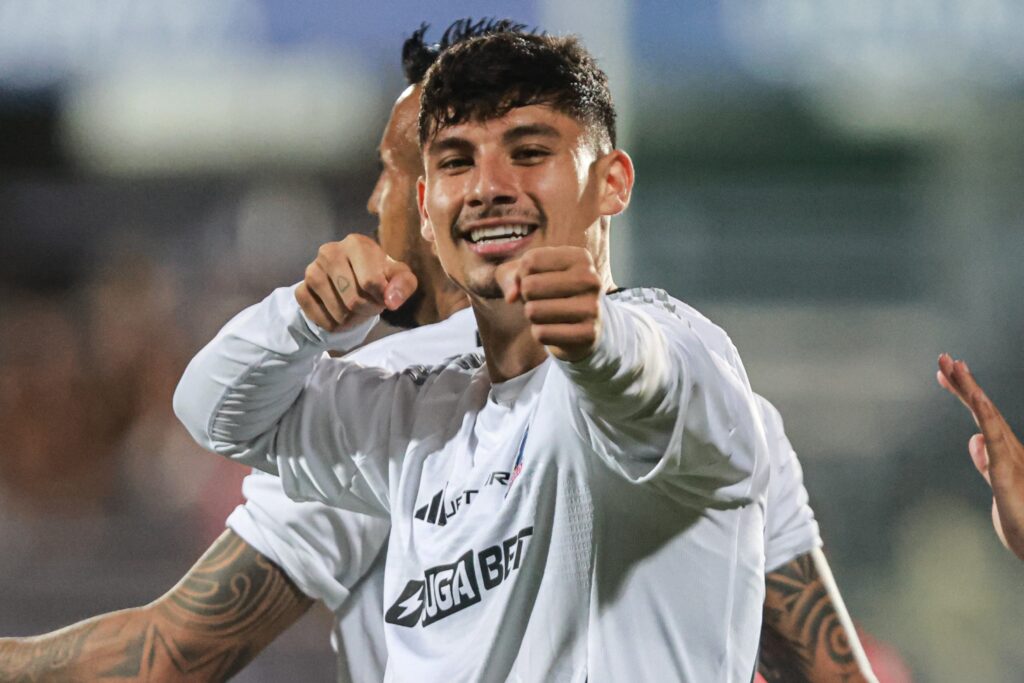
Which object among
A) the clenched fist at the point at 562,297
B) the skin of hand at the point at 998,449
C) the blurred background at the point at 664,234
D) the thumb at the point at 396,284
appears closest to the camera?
the clenched fist at the point at 562,297

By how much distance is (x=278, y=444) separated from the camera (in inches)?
61.7

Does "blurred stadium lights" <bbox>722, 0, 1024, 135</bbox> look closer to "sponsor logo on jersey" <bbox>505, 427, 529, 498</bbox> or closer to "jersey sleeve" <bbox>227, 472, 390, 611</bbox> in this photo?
"jersey sleeve" <bbox>227, 472, 390, 611</bbox>

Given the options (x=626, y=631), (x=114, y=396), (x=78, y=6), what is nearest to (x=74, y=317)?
(x=114, y=396)

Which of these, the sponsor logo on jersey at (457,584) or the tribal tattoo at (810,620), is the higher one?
the sponsor logo on jersey at (457,584)

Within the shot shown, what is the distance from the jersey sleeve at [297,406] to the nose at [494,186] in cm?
21

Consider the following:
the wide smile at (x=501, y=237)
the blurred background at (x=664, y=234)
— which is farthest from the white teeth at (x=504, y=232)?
the blurred background at (x=664, y=234)

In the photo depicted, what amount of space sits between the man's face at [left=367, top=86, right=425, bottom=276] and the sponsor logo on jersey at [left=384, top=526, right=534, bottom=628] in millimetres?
1014

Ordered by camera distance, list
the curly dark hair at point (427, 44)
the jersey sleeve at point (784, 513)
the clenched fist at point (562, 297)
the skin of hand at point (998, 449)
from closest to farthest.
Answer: the clenched fist at point (562, 297) → the skin of hand at point (998, 449) → the jersey sleeve at point (784, 513) → the curly dark hair at point (427, 44)

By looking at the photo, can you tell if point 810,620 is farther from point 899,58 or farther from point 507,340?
point 899,58

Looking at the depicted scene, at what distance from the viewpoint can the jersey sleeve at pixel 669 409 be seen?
103 cm

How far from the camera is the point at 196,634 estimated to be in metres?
2.11

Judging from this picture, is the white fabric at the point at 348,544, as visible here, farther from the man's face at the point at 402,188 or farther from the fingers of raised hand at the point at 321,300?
the fingers of raised hand at the point at 321,300

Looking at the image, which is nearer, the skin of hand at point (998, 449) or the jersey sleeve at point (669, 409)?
the jersey sleeve at point (669, 409)

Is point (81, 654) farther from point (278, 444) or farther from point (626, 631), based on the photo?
point (626, 631)
